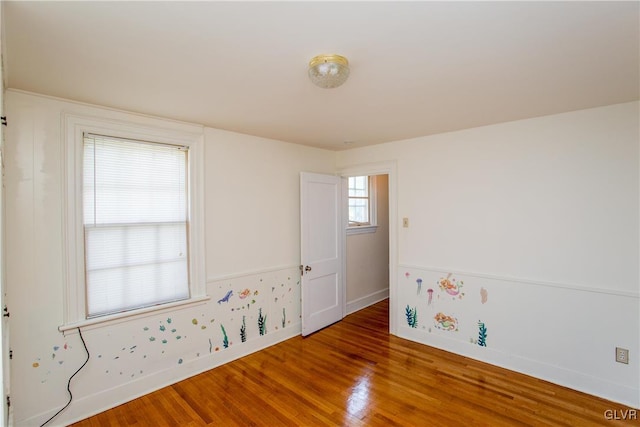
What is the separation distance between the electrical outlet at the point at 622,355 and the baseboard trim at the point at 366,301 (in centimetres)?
288

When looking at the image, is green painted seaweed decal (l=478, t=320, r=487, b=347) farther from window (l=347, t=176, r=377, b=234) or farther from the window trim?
the window trim

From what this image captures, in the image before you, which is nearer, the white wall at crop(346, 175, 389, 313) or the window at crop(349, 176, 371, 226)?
the white wall at crop(346, 175, 389, 313)

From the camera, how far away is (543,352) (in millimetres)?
2861

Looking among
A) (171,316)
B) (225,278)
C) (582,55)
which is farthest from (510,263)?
(171,316)

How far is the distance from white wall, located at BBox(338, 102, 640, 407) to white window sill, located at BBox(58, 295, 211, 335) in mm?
2370

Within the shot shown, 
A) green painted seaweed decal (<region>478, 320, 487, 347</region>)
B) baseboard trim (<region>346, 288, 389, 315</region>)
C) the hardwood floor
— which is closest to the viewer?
the hardwood floor

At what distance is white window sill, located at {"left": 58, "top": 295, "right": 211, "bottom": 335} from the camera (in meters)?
2.36

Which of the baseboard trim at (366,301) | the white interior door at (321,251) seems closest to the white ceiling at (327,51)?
the white interior door at (321,251)

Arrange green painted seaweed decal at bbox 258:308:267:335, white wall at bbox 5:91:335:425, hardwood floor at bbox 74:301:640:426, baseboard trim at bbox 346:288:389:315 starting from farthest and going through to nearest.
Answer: baseboard trim at bbox 346:288:389:315, green painted seaweed decal at bbox 258:308:267:335, hardwood floor at bbox 74:301:640:426, white wall at bbox 5:91:335:425

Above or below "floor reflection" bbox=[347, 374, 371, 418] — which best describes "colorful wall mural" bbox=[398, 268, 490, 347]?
above

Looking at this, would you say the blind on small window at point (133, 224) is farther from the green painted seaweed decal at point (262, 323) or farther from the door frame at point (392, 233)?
the door frame at point (392, 233)

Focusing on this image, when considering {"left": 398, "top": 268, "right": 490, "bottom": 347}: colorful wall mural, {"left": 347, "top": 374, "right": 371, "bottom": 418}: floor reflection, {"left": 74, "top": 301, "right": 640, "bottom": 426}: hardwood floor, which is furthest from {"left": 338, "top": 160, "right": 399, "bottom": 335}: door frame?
{"left": 347, "top": 374, "right": 371, "bottom": 418}: floor reflection

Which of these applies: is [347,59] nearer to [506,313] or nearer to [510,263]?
[510,263]

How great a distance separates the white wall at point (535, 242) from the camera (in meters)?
2.52
